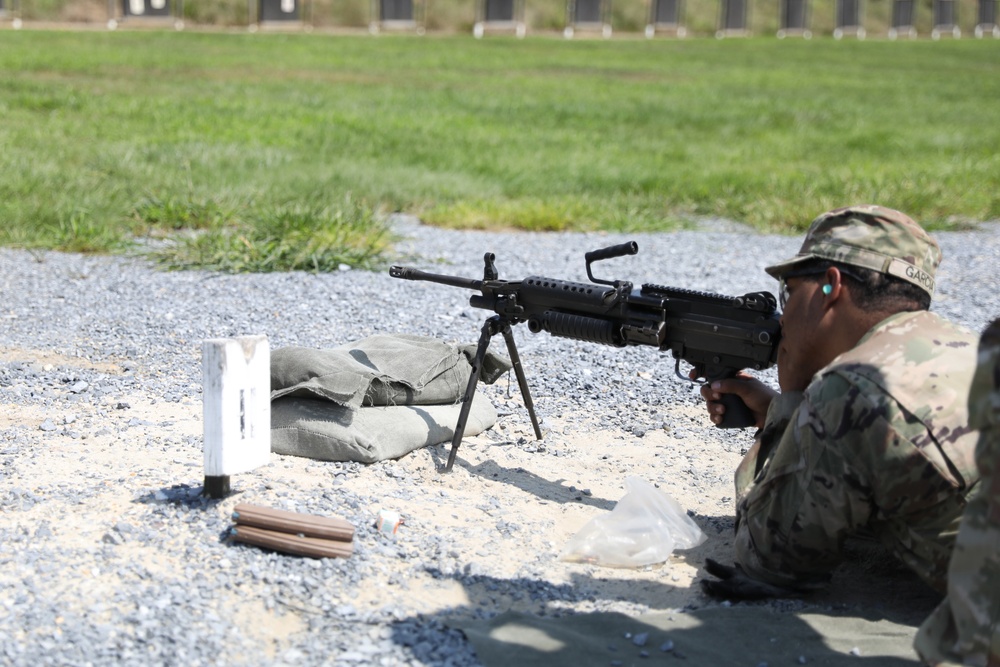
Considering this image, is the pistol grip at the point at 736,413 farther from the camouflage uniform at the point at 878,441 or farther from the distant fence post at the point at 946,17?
the distant fence post at the point at 946,17

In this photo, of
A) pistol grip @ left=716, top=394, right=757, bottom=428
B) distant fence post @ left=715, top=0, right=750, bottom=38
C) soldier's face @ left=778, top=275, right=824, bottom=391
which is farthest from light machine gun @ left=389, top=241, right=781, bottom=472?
distant fence post @ left=715, top=0, right=750, bottom=38

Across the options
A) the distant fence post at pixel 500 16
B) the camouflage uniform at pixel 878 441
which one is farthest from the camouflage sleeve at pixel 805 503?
A: the distant fence post at pixel 500 16

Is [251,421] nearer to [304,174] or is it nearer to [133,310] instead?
[133,310]

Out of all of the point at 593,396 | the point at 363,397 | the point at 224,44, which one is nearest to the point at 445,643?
the point at 363,397

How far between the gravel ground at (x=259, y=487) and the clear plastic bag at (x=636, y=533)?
3.0 inches

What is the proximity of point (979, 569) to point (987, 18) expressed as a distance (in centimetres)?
5090

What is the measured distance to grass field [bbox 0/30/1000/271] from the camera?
8.41 m

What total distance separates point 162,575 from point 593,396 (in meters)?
2.57

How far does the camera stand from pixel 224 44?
25.2 m

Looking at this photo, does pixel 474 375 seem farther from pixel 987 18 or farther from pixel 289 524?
pixel 987 18

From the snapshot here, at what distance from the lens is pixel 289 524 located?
3.21m

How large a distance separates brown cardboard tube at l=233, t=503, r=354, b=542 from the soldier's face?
139 cm

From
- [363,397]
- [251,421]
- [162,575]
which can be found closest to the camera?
[162,575]

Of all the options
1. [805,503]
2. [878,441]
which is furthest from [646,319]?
[878,441]
